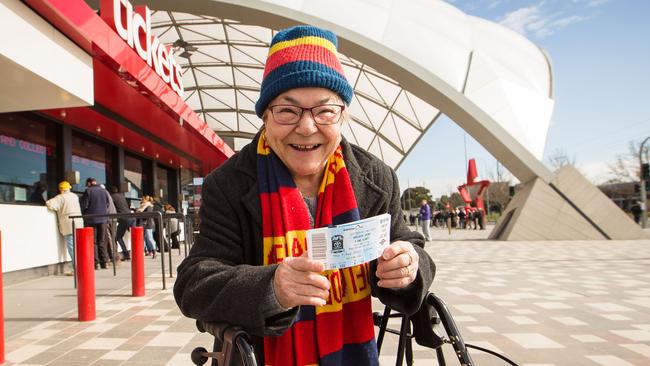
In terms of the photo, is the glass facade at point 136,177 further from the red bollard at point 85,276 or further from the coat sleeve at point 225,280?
the coat sleeve at point 225,280

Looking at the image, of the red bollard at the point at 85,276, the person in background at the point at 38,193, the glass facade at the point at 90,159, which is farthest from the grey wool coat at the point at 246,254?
the glass facade at the point at 90,159

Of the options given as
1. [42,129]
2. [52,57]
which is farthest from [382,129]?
[52,57]

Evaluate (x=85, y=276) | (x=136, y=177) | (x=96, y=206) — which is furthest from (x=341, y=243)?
(x=136, y=177)

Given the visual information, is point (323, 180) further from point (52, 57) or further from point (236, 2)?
point (236, 2)

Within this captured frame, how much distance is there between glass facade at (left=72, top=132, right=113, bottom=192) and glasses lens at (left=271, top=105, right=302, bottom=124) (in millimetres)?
9566

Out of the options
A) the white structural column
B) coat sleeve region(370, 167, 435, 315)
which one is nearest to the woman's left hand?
coat sleeve region(370, 167, 435, 315)

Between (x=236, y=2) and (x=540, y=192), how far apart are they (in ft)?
38.9

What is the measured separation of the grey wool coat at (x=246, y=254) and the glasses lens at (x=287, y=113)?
0.24m

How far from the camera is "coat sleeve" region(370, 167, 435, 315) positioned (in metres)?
1.51

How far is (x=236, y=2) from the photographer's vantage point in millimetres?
12383

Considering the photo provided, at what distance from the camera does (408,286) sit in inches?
59.7

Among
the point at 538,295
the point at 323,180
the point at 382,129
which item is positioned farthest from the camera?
the point at 382,129

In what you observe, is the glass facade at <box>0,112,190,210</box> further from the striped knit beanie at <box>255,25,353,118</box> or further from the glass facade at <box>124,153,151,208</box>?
the striped knit beanie at <box>255,25,353,118</box>

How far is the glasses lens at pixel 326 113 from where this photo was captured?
154 cm
